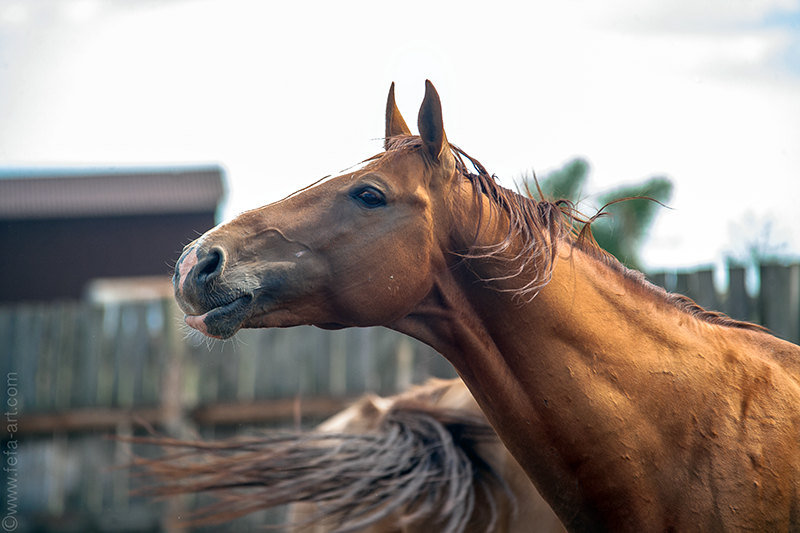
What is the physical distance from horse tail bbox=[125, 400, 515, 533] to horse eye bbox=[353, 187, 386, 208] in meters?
1.23

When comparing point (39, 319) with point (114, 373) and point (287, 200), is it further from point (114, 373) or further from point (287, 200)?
point (287, 200)

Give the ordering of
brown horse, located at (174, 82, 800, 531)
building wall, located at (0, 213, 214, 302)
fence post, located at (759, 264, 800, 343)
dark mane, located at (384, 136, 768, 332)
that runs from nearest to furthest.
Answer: brown horse, located at (174, 82, 800, 531), dark mane, located at (384, 136, 768, 332), fence post, located at (759, 264, 800, 343), building wall, located at (0, 213, 214, 302)

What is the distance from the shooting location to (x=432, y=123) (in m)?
2.12

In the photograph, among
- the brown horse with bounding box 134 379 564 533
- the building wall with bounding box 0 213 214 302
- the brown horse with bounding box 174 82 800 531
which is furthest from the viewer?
the building wall with bounding box 0 213 214 302

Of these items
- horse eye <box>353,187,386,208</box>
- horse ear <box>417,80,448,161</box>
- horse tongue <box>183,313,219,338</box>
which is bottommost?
horse tongue <box>183,313,219,338</box>

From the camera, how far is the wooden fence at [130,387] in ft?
20.2

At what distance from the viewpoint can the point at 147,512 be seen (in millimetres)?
6191

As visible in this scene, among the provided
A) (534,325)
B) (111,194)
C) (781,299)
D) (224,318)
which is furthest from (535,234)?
(111,194)

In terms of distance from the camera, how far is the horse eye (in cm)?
209

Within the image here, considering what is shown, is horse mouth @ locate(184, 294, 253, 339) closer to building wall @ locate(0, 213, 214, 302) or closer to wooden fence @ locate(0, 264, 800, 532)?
wooden fence @ locate(0, 264, 800, 532)

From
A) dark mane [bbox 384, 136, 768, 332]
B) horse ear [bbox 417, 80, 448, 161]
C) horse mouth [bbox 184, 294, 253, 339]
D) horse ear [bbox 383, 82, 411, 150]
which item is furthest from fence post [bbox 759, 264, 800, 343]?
horse mouth [bbox 184, 294, 253, 339]

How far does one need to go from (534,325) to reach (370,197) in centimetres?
62

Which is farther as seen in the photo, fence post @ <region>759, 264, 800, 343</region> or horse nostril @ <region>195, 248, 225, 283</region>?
fence post @ <region>759, 264, 800, 343</region>

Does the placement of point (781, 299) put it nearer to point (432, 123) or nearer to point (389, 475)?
point (389, 475)
